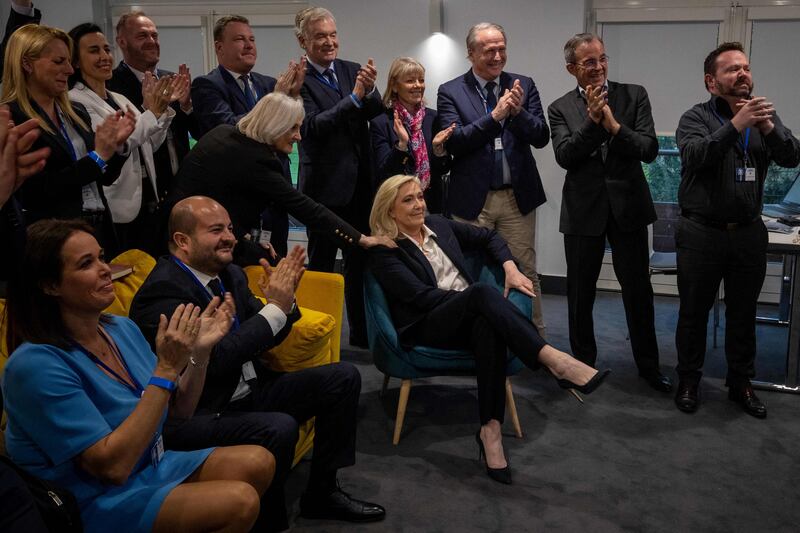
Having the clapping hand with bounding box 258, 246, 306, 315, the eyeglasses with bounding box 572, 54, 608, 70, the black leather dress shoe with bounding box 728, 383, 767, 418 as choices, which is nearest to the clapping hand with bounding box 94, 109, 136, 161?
the clapping hand with bounding box 258, 246, 306, 315

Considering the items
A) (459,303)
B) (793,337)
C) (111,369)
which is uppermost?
(111,369)

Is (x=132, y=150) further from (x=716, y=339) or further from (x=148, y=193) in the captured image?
(x=716, y=339)

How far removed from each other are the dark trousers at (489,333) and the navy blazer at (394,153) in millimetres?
1129

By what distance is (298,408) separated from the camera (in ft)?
8.71

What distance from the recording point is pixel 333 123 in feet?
12.9

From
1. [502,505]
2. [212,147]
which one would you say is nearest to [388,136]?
[212,147]

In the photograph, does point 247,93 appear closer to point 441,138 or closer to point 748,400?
point 441,138

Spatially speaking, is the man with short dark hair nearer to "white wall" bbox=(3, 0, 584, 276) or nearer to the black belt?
the black belt

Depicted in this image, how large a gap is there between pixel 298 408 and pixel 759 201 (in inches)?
92.3

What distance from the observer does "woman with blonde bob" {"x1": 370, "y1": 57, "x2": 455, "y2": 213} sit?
13.6 feet

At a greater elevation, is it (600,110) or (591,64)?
(591,64)

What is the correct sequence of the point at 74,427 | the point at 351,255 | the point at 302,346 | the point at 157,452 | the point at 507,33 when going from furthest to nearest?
the point at 507,33 < the point at 351,255 < the point at 302,346 < the point at 157,452 < the point at 74,427

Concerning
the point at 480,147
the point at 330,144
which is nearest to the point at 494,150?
the point at 480,147

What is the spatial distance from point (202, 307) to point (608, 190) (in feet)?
7.29
